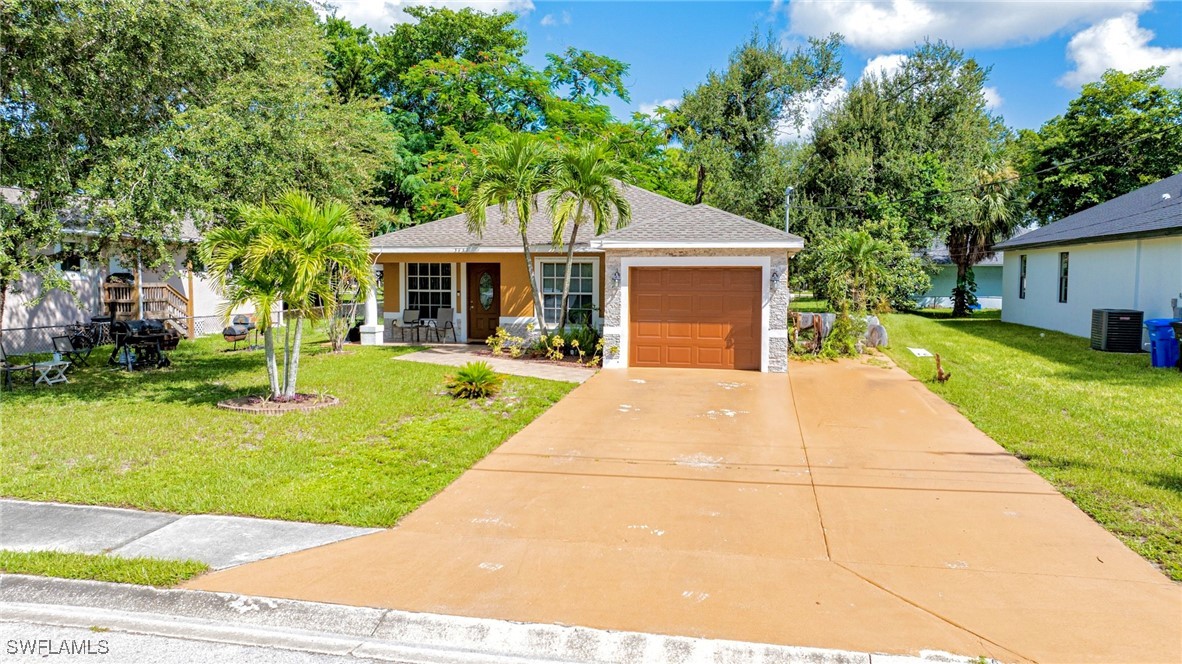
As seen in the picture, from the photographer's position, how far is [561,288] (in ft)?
55.3

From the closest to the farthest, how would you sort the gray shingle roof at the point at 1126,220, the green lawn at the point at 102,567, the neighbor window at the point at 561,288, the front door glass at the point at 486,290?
1. the green lawn at the point at 102,567
2. the gray shingle roof at the point at 1126,220
3. the neighbor window at the point at 561,288
4. the front door glass at the point at 486,290

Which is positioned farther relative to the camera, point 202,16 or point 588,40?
point 588,40

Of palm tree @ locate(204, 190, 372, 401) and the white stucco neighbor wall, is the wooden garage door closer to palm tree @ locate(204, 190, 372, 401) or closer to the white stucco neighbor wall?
palm tree @ locate(204, 190, 372, 401)

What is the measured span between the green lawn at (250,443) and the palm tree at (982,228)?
2542 cm

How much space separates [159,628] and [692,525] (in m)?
3.78

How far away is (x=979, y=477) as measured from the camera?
22.6ft

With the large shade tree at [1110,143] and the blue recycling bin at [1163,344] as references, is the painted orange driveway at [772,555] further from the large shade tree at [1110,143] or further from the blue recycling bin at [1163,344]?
the large shade tree at [1110,143]

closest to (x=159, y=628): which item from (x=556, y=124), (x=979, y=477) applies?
(x=979, y=477)

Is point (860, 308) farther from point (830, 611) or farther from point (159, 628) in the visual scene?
point (159, 628)

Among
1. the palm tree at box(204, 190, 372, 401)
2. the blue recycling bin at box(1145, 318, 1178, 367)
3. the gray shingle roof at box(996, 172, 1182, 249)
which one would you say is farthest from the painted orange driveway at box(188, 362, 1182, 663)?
the gray shingle roof at box(996, 172, 1182, 249)

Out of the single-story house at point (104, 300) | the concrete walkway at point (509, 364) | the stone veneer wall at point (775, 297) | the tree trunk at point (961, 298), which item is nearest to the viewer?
the concrete walkway at point (509, 364)

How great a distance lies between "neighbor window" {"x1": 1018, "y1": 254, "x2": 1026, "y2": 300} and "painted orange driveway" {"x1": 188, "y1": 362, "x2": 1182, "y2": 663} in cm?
1965

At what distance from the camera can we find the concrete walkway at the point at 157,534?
16.4ft

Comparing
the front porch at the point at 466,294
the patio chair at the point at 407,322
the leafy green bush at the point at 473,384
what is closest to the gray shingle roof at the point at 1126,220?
the front porch at the point at 466,294
